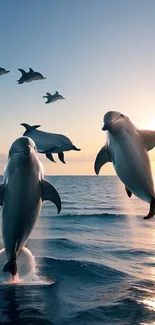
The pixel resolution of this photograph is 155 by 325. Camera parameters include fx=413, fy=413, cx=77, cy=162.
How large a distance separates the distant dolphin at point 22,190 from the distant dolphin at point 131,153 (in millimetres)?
1255

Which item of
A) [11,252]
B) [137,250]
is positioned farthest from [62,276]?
[11,252]

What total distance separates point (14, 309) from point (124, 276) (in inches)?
204

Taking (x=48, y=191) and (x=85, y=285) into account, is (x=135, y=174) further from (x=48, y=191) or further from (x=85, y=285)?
(x=85, y=285)

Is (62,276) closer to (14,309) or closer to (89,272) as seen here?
(89,272)

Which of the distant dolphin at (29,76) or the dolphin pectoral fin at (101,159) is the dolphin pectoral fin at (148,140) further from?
the distant dolphin at (29,76)

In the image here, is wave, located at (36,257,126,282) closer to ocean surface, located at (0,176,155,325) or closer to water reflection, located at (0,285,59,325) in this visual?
ocean surface, located at (0,176,155,325)

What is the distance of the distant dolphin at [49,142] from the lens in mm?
7795

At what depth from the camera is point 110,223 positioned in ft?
116

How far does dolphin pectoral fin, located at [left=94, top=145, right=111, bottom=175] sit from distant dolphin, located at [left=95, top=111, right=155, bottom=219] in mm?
179

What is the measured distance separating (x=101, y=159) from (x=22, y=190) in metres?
1.20

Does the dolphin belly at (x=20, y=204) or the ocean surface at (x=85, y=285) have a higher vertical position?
the dolphin belly at (x=20, y=204)

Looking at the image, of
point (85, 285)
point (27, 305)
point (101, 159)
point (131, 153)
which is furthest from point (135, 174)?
point (85, 285)

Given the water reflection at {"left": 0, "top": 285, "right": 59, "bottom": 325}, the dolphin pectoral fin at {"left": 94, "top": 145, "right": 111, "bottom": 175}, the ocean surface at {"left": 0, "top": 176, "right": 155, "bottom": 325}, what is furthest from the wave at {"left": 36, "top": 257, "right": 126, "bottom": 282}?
the dolphin pectoral fin at {"left": 94, "top": 145, "right": 111, "bottom": 175}

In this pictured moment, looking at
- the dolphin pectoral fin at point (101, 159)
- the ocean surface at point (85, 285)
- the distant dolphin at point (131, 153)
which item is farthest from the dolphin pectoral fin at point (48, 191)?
the ocean surface at point (85, 285)
